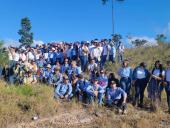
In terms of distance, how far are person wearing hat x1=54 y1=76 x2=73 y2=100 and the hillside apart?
31 cm

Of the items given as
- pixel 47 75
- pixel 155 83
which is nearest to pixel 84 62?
pixel 47 75

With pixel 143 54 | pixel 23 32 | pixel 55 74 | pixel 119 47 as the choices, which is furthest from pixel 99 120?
pixel 23 32

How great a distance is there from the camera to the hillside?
19562mm

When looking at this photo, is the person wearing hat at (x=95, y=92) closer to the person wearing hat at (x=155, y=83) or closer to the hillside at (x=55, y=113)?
the hillside at (x=55, y=113)

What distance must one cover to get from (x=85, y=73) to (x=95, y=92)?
424cm

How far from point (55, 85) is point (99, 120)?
133 inches

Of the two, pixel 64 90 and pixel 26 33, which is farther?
pixel 26 33

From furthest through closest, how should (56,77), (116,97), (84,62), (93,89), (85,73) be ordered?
(84,62) → (85,73) → (56,77) → (93,89) → (116,97)

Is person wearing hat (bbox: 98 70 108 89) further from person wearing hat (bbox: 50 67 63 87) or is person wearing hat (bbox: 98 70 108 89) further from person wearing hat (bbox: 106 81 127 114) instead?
person wearing hat (bbox: 50 67 63 87)

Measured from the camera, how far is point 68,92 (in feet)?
70.1

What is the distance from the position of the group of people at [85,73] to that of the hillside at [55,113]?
47 cm

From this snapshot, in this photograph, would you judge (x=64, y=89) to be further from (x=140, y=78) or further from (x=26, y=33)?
(x=26, y=33)

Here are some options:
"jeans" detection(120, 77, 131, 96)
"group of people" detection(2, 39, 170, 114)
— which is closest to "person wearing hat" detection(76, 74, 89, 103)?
"group of people" detection(2, 39, 170, 114)

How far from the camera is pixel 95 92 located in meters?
20.9
